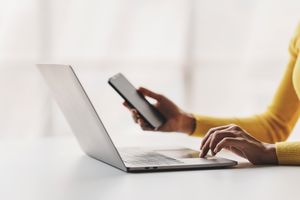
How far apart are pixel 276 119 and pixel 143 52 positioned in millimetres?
1348

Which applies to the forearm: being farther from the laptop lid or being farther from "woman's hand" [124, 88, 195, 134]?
the laptop lid

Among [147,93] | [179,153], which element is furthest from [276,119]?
[179,153]

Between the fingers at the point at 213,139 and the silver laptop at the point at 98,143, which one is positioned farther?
the fingers at the point at 213,139

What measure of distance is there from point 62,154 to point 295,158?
514 mm

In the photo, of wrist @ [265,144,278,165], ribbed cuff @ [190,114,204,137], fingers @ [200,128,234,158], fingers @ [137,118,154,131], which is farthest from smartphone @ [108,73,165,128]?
wrist @ [265,144,278,165]

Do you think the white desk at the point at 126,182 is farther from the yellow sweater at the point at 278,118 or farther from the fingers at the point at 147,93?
the yellow sweater at the point at 278,118

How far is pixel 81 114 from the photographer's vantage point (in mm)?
1221

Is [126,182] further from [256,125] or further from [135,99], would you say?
[256,125]

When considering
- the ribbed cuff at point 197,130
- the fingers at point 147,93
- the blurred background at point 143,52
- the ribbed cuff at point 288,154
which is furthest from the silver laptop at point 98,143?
the blurred background at point 143,52

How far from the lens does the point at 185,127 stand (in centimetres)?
174

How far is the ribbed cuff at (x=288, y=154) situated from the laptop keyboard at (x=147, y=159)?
21cm

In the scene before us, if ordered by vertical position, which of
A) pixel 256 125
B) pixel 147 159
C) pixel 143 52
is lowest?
pixel 143 52

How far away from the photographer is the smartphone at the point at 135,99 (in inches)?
55.7

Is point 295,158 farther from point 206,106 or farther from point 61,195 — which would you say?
point 206,106
